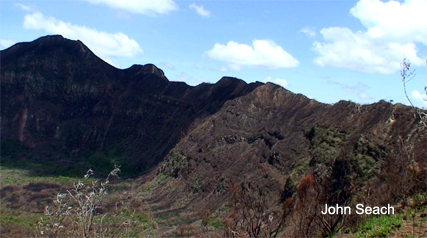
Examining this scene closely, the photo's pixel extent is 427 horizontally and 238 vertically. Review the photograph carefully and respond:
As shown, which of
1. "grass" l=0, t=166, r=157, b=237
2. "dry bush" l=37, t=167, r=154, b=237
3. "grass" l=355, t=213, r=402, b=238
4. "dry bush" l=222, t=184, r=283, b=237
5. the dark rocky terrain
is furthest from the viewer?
"grass" l=0, t=166, r=157, b=237

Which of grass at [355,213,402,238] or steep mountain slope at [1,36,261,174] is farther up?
steep mountain slope at [1,36,261,174]

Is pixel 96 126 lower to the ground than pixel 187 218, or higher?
higher

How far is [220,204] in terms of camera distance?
107 ft

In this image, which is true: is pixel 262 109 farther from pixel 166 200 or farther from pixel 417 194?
pixel 417 194

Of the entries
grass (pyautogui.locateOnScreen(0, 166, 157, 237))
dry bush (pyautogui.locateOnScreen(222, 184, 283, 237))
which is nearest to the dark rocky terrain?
dry bush (pyautogui.locateOnScreen(222, 184, 283, 237))

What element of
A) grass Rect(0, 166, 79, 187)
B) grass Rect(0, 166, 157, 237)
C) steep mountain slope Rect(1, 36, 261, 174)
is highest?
steep mountain slope Rect(1, 36, 261, 174)

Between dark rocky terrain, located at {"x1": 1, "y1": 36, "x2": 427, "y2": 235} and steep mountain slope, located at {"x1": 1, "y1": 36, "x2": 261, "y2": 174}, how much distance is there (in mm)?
157

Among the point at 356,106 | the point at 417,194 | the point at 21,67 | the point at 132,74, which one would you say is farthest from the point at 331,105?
the point at 21,67

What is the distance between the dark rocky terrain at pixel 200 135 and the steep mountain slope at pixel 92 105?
157 mm

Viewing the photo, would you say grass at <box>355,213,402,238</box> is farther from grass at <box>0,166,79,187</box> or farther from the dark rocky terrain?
grass at <box>0,166,79,187</box>

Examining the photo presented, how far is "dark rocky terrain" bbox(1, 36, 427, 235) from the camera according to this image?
25.3 m

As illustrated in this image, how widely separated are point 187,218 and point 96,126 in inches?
1242

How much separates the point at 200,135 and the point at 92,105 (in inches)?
945

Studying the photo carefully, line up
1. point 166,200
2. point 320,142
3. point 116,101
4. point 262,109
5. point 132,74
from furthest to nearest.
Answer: point 132,74 < point 116,101 < point 262,109 < point 166,200 < point 320,142
